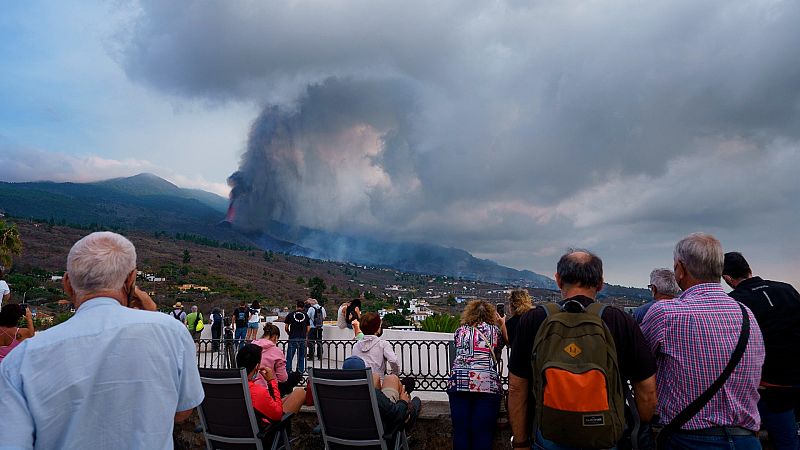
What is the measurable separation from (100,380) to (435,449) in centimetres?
388

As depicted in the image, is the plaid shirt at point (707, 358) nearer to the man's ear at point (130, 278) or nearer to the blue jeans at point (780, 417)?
the blue jeans at point (780, 417)

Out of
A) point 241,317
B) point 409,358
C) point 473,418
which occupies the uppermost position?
point 473,418

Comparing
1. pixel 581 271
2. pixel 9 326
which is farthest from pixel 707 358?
pixel 9 326

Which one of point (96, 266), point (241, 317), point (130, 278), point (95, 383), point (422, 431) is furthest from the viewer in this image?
point (241, 317)

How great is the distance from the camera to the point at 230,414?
438 cm

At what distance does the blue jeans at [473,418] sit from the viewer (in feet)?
14.3

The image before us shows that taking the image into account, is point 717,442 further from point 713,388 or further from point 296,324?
point 296,324

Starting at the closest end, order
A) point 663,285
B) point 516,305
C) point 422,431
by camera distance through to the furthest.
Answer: point 663,285
point 422,431
point 516,305

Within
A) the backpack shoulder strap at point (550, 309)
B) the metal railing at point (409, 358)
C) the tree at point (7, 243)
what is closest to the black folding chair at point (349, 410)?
the backpack shoulder strap at point (550, 309)

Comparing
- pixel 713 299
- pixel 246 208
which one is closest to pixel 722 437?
pixel 713 299

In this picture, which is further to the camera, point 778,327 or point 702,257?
point 778,327

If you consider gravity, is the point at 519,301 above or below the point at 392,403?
above

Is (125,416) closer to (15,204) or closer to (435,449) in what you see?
(435,449)

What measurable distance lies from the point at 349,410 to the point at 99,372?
2.77 m
